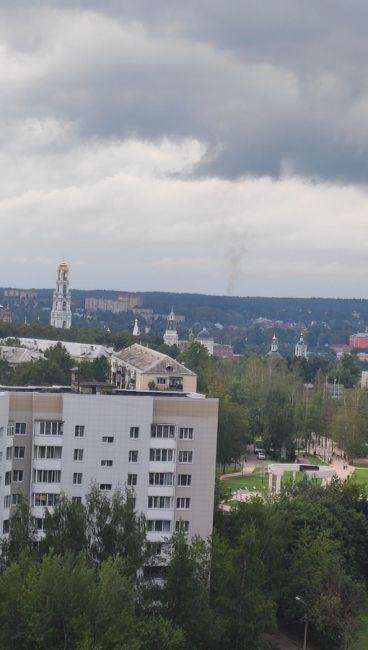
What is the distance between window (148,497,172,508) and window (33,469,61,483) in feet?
8.96

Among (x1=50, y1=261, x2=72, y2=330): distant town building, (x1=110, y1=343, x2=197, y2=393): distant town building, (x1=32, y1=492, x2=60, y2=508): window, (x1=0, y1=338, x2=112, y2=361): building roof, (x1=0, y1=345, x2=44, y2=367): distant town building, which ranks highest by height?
(x1=50, y1=261, x2=72, y2=330): distant town building

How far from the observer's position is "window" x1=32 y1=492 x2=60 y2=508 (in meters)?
34.0

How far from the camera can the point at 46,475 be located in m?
34.1

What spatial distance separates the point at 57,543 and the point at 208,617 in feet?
13.8

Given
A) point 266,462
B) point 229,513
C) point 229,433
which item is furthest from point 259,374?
point 229,513

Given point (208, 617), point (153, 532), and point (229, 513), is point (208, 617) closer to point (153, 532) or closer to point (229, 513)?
point (153, 532)

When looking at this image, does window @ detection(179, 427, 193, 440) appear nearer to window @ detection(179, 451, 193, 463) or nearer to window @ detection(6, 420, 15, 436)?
window @ detection(179, 451, 193, 463)

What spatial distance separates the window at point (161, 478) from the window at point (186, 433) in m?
1.14

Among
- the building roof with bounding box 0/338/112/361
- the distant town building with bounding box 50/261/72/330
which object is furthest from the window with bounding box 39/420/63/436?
the distant town building with bounding box 50/261/72/330

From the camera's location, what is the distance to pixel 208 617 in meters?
29.2

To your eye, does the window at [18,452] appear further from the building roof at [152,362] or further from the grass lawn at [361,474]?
the building roof at [152,362]

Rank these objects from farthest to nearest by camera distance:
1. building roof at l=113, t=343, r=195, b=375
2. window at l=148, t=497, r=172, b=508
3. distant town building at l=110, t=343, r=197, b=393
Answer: building roof at l=113, t=343, r=195, b=375 → distant town building at l=110, t=343, r=197, b=393 → window at l=148, t=497, r=172, b=508

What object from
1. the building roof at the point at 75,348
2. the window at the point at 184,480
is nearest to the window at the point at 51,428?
the window at the point at 184,480

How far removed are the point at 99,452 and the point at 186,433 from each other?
269cm
